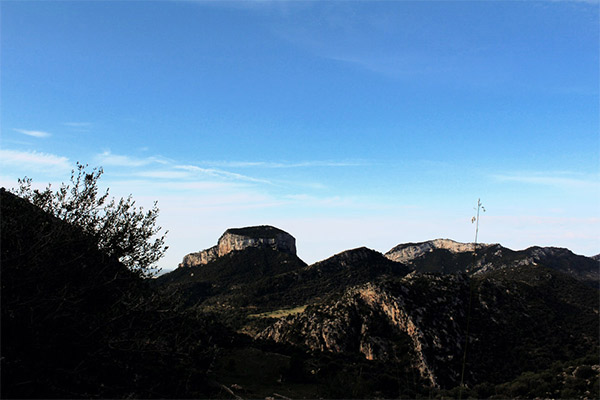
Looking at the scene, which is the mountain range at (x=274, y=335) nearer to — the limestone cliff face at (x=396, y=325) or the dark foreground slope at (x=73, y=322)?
the dark foreground slope at (x=73, y=322)

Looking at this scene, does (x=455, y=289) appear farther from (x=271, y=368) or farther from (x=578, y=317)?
(x=271, y=368)

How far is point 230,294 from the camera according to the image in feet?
472

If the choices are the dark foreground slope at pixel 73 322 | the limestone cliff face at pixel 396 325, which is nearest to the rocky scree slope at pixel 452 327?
the limestone cliff face at pixel 396 325

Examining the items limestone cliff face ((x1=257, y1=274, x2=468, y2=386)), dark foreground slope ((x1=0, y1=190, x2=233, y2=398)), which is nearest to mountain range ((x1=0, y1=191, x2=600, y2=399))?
dark foreground slope ((x1=0, y1=190, x2=233, y2=398))

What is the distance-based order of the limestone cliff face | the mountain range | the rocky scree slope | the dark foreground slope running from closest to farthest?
the dark foreground slope → the mountain range → the rocky scree slope → the limestone cliff face

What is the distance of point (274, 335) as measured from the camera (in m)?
71.4

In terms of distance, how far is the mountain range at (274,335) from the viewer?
989cm

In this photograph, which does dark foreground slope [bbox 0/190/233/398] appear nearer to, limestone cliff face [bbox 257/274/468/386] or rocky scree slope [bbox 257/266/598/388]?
rocky scree slope [bbox 257/266/598/388]

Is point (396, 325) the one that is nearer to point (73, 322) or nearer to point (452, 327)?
point (452, 327)

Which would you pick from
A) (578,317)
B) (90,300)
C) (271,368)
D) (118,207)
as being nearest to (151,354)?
(90,300)

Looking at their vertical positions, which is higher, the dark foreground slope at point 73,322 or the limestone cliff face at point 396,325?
the dark foreground slope at point 73,322

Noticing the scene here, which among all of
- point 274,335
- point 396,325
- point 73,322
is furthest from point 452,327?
point 73,322

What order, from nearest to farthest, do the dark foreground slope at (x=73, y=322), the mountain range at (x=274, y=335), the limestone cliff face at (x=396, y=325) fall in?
1. the dark foreground slope at (x=73, y=322)
2. the mountain range at (x=274, y=335)
3. the limestone cliff face at (x=396, y=325)

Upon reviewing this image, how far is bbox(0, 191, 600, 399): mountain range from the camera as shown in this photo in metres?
9.89
